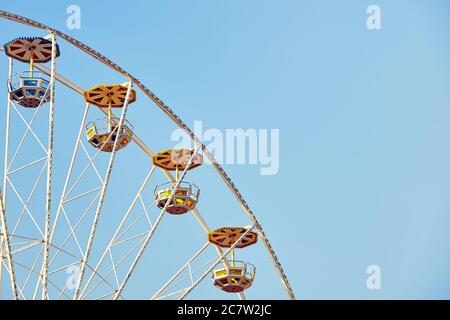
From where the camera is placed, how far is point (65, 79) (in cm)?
4238

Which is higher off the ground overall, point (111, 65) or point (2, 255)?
point (111, 65)

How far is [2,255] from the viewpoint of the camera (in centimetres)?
3944

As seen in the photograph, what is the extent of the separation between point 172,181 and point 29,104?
708 centimetres

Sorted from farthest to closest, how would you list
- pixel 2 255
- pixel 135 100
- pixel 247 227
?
pixel 247 227 → pixel 135 100 → pixel 2 255
